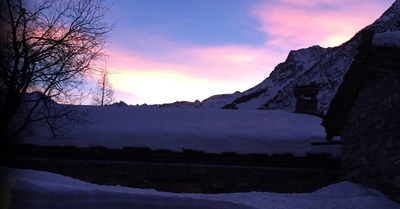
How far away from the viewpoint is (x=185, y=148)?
10320 millimetres

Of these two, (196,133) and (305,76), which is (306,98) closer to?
(196,133)

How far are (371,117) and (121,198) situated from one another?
515cm

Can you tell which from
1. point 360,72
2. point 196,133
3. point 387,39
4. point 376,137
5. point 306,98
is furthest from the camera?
point 306,98

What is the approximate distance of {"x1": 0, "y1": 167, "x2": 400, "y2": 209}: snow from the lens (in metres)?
4.77

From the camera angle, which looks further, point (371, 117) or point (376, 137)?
point (371, 117)

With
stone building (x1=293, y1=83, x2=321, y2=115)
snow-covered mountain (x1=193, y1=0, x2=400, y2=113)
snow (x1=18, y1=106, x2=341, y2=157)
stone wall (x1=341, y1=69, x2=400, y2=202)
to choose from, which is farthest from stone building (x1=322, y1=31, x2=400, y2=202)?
snow-covered mountain (x1=193, y1=0, x2=400, y2=113)

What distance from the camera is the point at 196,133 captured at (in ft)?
36.3

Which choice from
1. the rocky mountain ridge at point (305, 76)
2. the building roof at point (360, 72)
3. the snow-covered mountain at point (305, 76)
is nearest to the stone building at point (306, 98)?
the building roof at point (360, 72)

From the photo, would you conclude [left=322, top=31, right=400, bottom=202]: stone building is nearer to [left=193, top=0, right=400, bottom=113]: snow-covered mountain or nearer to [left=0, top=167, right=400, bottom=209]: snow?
[left=0, top=167, right=400, bottom=209]: snow

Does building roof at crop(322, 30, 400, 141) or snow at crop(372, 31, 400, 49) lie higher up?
snow at crop(372, 31, 400, 49)

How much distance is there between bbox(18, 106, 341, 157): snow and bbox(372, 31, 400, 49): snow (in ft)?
12.9

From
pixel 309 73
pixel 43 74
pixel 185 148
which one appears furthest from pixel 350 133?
pixel 309 73

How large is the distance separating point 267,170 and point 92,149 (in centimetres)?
468

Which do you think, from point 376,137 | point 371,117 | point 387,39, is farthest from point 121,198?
point 387,39
